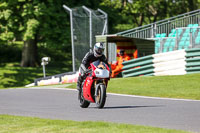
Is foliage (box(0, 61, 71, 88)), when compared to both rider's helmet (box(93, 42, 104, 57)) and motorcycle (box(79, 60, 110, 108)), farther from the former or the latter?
rider's helmet (box(93, 42, 104, 57))

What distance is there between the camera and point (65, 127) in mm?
7961

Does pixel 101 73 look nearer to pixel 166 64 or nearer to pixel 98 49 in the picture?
pixel 98 49

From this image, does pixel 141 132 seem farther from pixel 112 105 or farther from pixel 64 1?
pixel 64 1

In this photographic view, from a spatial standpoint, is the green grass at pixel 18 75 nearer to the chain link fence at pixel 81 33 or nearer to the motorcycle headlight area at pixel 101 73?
the chain link fence at pixel 81 33

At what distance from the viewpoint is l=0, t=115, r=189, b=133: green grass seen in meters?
7.54

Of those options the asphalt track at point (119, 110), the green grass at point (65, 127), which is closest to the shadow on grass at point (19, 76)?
the asphalt track at point (119, 110)

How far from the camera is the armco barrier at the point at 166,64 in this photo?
21.0 meters

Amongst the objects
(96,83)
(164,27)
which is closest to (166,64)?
(164,27)

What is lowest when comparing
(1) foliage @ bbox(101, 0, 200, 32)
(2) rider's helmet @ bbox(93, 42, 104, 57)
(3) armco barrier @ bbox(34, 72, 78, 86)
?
(3) armco barrier @ bbox(34, 72, 78, 86)

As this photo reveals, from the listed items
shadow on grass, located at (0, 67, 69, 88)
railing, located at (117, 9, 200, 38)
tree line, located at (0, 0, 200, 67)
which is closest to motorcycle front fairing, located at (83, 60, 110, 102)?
railing, located at (117, 9, 200, 38)

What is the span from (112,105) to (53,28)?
25.6m

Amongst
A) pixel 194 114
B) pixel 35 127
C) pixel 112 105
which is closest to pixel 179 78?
pixel 112 105

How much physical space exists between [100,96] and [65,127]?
3.45m

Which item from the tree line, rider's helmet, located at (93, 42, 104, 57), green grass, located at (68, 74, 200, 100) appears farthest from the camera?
the tree line
